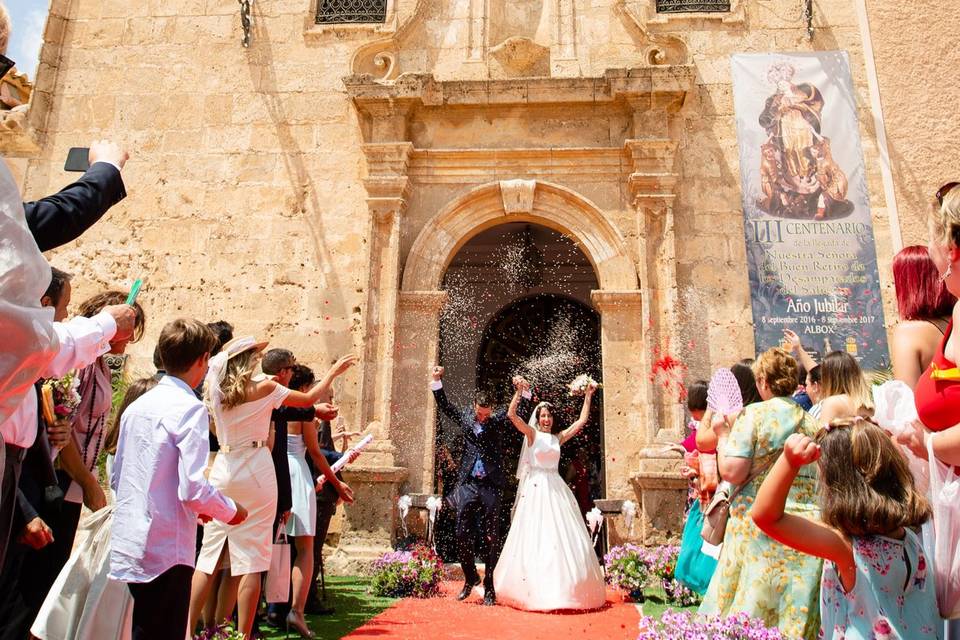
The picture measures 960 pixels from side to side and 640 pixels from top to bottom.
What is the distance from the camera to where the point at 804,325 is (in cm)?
779

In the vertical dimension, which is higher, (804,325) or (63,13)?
(63,13)

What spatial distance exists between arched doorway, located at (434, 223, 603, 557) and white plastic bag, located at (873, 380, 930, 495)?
27.8 ft

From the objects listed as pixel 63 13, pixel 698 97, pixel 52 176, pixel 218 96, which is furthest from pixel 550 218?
pixel 63 13

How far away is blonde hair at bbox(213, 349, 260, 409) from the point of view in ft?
12.3

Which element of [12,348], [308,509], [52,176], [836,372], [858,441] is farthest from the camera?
[52,176]

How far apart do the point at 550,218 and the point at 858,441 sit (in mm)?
6412

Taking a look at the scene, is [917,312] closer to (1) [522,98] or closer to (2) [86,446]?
(2) [86,446]

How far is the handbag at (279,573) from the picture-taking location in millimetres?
4465

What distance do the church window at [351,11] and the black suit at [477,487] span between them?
5564 millimetres

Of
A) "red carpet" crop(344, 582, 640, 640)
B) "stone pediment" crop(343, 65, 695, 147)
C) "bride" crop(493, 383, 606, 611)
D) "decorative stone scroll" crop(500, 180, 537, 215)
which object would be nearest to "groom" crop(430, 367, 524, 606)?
"bride" crop(493, 383, 606, 611)

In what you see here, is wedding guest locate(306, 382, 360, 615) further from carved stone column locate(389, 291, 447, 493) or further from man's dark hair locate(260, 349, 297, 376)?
carved stone column locate(389, 291, 447, 493)

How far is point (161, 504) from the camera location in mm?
2764

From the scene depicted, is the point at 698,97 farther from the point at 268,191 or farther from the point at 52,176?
the point at 52,176

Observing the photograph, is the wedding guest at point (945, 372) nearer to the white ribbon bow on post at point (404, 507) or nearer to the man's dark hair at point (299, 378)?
the man's dark hair at point (299, 378)
